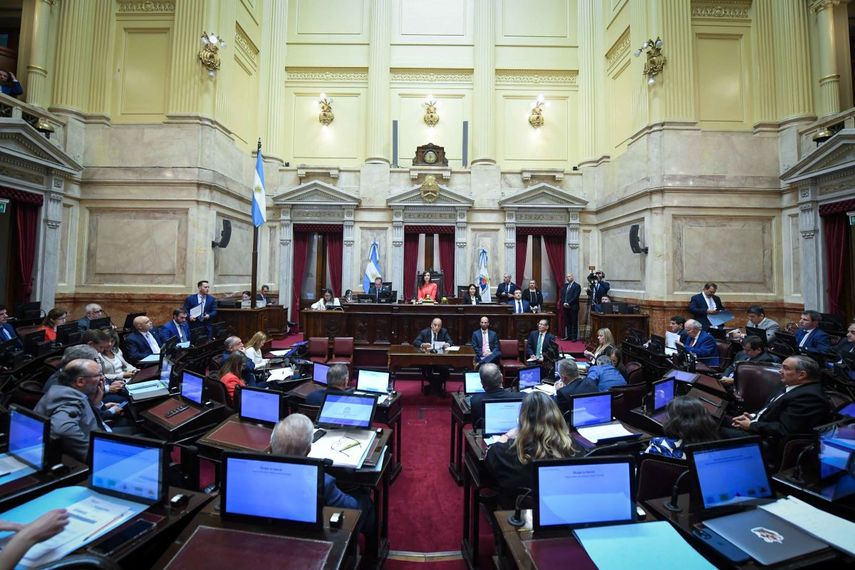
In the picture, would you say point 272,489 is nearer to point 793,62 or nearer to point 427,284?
point 427,284

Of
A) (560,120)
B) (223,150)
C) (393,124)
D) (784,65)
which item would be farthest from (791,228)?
(223,150)

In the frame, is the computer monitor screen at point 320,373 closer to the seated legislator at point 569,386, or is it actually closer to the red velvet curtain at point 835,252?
the seated legislator at point 569,386

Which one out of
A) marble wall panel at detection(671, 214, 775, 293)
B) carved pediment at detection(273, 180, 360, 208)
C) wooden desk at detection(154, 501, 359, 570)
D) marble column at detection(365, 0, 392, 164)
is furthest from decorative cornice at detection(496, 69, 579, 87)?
wooden desk at detection(154, 501, 359, 570)

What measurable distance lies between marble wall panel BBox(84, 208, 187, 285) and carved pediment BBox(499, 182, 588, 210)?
8.41 m

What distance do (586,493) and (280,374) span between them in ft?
12.2

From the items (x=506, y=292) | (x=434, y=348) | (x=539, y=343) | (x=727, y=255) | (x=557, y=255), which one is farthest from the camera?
(x=557, y=255)

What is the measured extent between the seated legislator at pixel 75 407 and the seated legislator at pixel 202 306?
504 centimetres

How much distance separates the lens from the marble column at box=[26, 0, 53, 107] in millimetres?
8195

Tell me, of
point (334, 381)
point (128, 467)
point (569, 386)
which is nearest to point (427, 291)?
point (569, 386)

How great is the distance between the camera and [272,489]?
1688 millimetres

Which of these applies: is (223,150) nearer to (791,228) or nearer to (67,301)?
(67,301)

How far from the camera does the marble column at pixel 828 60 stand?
804 centimetres

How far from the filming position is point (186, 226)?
29.1ft

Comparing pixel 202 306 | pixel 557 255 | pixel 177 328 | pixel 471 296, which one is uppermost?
pixel 557 255
